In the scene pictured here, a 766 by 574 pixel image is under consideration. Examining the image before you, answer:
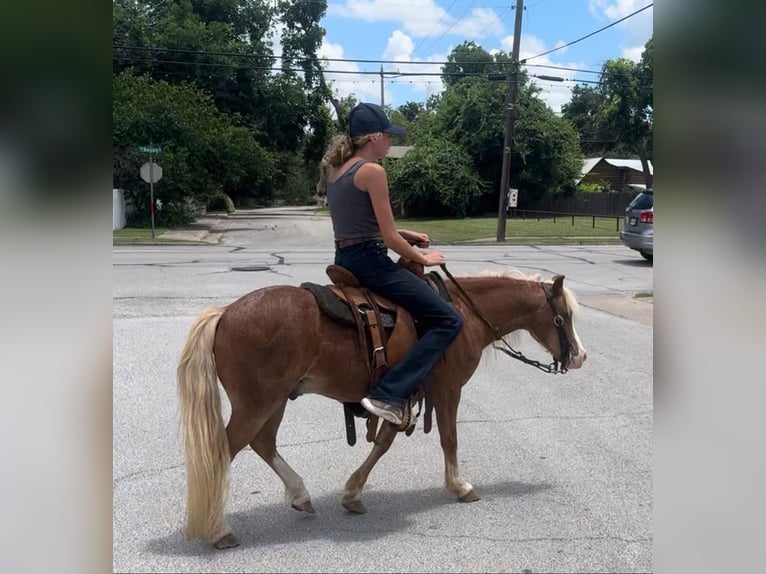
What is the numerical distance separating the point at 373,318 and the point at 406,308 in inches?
8.5

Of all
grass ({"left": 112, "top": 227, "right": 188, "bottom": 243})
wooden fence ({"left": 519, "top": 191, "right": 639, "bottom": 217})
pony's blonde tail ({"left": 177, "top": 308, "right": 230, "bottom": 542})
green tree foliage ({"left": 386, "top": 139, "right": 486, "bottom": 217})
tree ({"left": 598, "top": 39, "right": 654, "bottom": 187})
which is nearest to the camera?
tree ({"left": 598, "top": 39, "right": 654, "bottom": 187})

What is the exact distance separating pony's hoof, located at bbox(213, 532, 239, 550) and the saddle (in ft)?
3.25

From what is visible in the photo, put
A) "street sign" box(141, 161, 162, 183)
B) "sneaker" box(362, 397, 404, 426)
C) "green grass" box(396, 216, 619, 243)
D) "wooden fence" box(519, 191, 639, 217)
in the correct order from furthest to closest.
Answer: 1. "wooden fence" box(519, 191, 639, 217)
2. "green grass" box(396, 216, 619, 243)
3. "street sign" box(141, 161, 162, 183)
4. "sneaker" box(362, 397, 404, 426)

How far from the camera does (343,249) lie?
11.9 ft

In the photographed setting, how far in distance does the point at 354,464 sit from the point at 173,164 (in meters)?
24.9

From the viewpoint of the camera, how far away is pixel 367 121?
342 cm

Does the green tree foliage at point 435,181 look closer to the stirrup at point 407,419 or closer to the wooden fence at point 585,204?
the wooden fence at point 585,204

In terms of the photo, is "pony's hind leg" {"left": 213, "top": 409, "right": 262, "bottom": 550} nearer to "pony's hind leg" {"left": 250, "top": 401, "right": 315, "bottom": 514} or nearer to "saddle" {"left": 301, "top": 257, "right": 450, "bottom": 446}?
"pony's hind leg" {"left": 250, "top": 401, "right": 315, "bottom": 514}

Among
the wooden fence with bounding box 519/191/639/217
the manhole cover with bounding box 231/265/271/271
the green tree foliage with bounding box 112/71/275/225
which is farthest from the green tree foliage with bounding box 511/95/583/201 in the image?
the manhole cover with bounding box 231/265/271/271

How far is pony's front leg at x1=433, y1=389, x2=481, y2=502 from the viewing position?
152 inches

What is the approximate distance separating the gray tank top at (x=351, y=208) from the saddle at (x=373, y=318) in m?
0.25
